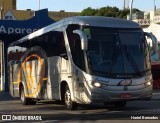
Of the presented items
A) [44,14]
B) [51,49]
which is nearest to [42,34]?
[51,49]

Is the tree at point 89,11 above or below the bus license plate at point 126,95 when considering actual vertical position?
above

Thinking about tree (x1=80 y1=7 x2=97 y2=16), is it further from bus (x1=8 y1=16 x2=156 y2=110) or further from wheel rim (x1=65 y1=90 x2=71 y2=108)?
wheel rim (x1=65 y1=90 x2=71 y2=108)

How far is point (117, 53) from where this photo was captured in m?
15.5

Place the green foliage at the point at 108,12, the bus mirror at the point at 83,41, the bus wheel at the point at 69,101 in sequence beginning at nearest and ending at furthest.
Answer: the bus mirror at the point at 83,41 < the bus wheel at the point at 69,101 < the green foliage at the point at 108,12

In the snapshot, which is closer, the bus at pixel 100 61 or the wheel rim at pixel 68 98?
the bus at pixel 100 61

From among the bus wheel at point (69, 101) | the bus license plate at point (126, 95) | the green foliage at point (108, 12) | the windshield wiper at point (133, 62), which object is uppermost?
the green foliage at point (108, 12)

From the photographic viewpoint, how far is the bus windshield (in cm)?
1525

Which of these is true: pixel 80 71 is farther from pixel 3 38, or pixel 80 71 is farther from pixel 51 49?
pixel 3 38

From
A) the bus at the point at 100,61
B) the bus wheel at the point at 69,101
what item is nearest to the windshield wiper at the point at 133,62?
the bus at the point at 100,61

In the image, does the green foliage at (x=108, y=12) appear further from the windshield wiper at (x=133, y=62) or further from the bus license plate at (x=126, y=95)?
the bus license plate at (x=126, y=95)

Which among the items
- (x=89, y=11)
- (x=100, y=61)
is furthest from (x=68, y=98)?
(x=89, y=11)

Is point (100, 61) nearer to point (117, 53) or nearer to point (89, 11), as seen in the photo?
point (117, 53)

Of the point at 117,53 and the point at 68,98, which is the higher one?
the point at 117,53

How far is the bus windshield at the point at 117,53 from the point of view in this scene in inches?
600
